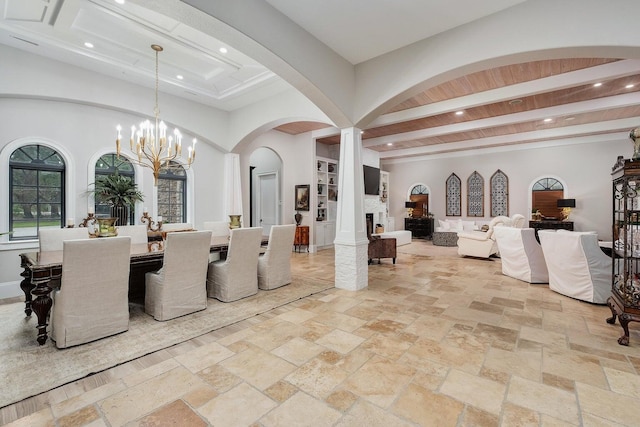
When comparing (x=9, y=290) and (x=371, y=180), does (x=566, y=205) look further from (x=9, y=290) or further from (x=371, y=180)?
(x=9, y=290)

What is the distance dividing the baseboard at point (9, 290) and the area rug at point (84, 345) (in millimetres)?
643

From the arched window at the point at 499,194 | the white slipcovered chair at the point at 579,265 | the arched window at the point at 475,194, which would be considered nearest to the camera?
the white slipcovered chair at the point at 579,265

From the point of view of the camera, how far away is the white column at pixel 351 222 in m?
4.43

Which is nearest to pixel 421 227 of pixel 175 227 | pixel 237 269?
pixel 237 269

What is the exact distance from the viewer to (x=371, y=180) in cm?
940

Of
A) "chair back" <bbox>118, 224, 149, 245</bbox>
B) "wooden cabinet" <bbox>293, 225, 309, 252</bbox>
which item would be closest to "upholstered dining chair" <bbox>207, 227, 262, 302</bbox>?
"chair back" <bbox>118, 224, 149, 245</bbox>

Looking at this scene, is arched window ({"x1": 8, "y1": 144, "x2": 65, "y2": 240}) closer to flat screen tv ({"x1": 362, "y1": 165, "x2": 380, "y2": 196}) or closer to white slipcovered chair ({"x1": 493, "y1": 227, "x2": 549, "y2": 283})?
flat screen tv ({"x1": 362, "y1": 165, "x2": 380, "y2": 196})

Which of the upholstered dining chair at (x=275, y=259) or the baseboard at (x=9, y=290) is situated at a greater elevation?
the upholstered dining chair at (x=275, y=259)

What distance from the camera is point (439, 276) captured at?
17.6 feet

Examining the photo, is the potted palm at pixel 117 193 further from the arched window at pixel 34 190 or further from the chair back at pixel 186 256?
the chair back at pixel 186 256

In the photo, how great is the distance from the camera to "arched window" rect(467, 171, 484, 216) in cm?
1007

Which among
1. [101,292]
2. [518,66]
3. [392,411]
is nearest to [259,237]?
[101,292]

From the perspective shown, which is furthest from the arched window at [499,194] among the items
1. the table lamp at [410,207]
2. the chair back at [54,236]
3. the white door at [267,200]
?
the chair back at [54,236]

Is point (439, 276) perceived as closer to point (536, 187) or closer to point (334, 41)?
point (334, 41)
